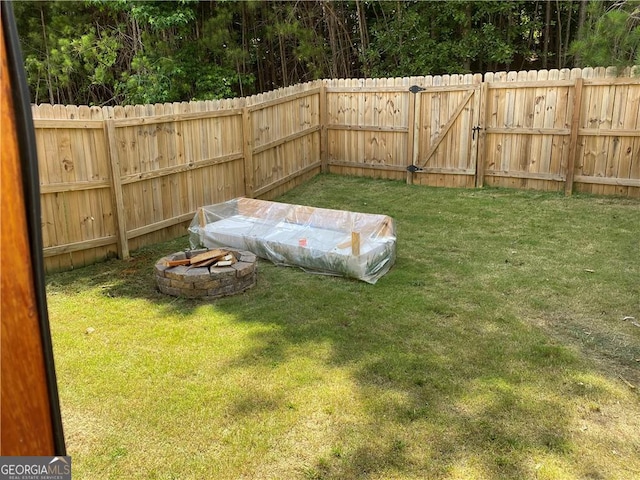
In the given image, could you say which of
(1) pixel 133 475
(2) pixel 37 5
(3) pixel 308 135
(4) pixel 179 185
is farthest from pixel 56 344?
(2) pixel 37 5

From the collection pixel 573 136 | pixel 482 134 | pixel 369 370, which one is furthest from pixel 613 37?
pixel 369 370

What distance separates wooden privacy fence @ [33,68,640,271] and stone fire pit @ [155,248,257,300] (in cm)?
136

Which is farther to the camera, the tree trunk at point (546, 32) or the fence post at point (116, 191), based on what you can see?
the tree trunk at point (546, 32)

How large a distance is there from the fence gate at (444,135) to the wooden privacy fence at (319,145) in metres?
0.02

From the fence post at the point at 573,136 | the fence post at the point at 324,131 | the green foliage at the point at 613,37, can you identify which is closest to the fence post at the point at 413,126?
the fence post at the point at 324,131

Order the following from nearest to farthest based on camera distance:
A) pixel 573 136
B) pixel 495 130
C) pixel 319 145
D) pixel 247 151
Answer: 1. pixel 247 151
2. pixel 573 136
3. pixel 495 130
4. pixel 319 145

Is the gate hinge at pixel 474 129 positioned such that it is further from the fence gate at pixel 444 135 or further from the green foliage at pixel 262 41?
the green foliage at pixel 262 41

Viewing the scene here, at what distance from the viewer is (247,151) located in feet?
28.1

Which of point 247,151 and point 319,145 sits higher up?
point 247,151

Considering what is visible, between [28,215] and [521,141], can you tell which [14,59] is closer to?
[28,215]

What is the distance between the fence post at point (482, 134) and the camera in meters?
9.62

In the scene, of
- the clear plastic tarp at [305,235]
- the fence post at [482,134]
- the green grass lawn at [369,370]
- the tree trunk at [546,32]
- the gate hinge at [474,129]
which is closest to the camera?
the green grass lawn at [369,370]

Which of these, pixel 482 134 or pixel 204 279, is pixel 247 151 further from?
pixel 482 134

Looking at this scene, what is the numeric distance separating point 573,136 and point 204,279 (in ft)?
22.1
